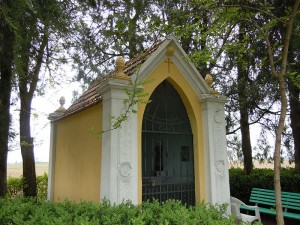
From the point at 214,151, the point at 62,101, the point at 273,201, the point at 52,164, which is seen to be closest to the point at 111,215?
the point at 214,151

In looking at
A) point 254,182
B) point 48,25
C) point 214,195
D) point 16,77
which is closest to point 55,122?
point 16,77

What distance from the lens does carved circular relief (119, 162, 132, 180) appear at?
551cm

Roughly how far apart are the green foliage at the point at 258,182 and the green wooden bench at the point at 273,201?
717 mm

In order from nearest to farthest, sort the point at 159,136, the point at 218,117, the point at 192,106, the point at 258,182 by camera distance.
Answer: the point at 159,136
the point at 192,106
the point at 218,117
the point at 258,182

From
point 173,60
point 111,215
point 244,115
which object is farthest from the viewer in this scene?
point 244,115

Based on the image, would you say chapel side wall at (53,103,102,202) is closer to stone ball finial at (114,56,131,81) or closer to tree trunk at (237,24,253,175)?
stone ball finial at (114,56,131,81)

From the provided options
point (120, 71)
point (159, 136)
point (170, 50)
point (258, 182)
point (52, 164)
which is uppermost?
point (170, 50)

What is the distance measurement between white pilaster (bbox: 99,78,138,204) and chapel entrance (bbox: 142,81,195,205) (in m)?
0.51

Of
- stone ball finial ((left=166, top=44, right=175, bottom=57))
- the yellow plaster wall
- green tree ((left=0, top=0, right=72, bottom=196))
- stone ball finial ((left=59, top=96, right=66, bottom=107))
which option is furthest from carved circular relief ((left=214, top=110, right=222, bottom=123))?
stone ball finial ((left=59, top=96, right=66, bottom=107))

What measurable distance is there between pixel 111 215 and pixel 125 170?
1.74 meters

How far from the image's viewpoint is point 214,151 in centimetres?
676

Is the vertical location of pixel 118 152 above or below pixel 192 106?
below

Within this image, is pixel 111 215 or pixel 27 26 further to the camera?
pixel 27 26

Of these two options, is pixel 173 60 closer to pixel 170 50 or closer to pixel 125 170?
pixel 170 50
